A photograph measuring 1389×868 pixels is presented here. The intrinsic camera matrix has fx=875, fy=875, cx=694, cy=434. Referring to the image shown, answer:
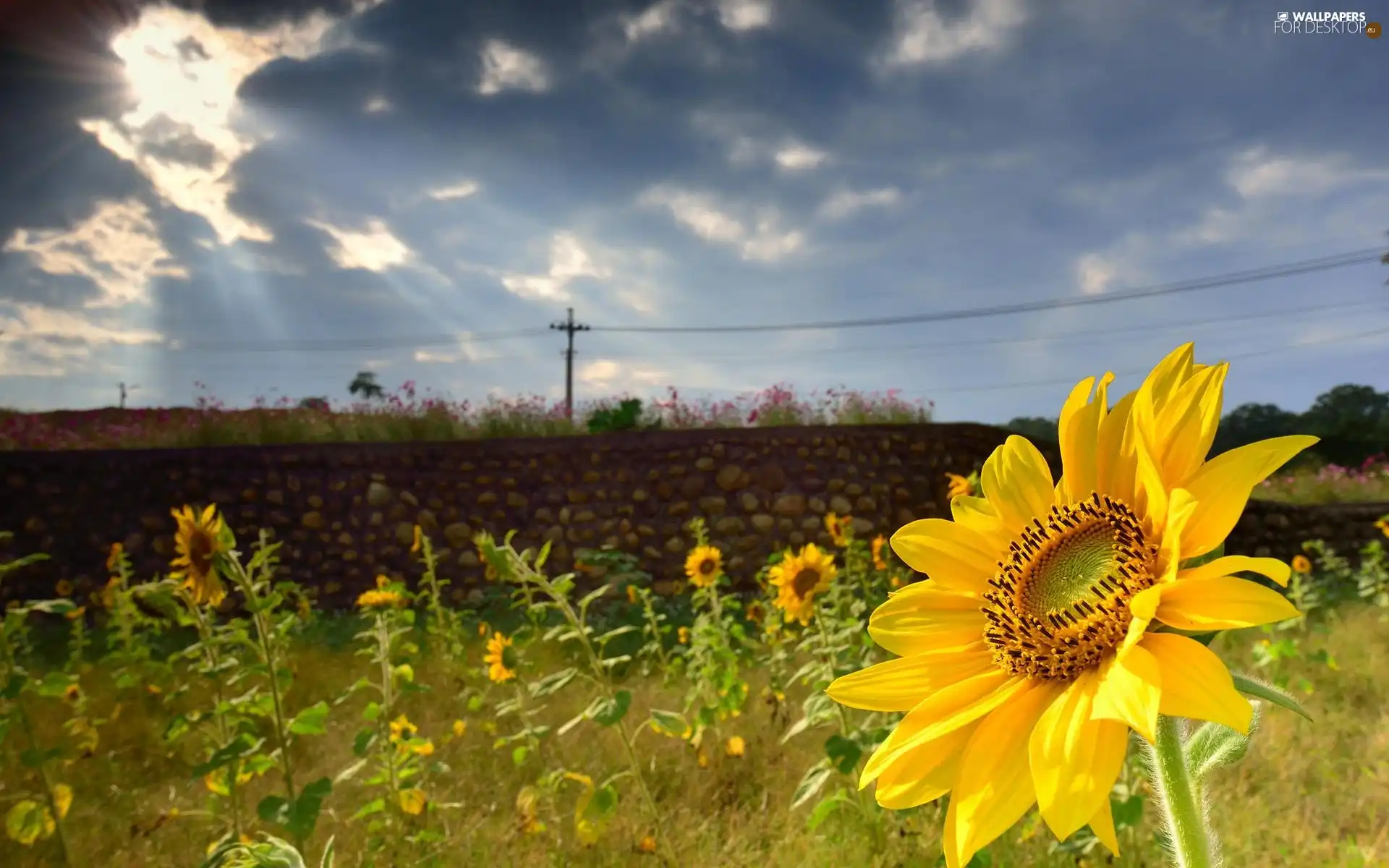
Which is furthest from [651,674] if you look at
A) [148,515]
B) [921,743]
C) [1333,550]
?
[1333,550]

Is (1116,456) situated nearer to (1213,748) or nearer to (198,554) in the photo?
(1213,748)

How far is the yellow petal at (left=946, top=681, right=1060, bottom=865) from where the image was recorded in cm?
83

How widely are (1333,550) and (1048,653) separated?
1258 centimetres

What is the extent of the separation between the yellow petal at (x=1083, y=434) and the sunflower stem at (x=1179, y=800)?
26cm

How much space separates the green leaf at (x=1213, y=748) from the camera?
2.40 feet

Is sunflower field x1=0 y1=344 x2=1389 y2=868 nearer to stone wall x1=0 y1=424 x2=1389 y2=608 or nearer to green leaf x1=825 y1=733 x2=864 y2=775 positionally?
green leaf x1=825 y1=733 x2=864 y2=775

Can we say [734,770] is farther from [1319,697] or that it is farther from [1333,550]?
[1333,550]

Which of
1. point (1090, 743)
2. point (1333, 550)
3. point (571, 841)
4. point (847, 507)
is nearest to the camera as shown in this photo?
point (1090, 743)

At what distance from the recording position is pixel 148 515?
8.83m

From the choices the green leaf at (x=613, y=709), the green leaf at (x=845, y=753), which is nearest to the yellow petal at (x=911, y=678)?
the green leaf at (x=613, y=709)

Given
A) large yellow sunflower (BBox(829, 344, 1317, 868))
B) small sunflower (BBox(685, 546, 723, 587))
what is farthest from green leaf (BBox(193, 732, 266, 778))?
small sunflower (BBox(685, 546, 723, 587))

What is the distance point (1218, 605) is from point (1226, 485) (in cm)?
11

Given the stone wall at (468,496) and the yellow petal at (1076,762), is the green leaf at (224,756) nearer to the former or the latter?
the yellow petal at (1076,762)

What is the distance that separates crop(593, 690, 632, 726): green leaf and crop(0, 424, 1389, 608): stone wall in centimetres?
612
